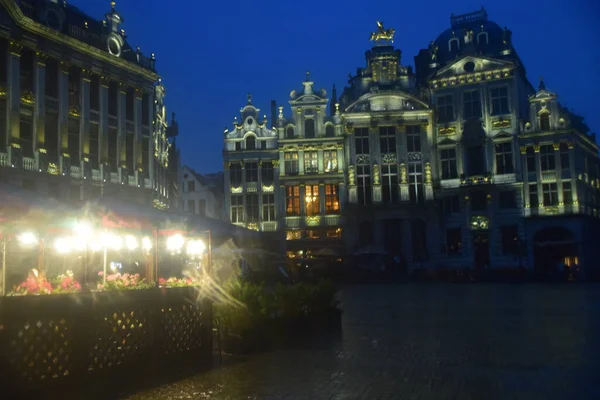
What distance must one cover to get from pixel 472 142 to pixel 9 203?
1843 inches

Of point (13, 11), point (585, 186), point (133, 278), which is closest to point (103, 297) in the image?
point (133, 278)

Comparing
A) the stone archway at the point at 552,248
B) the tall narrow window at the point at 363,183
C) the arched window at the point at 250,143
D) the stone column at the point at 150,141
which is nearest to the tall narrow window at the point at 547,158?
the stone archway at the point at 552,248

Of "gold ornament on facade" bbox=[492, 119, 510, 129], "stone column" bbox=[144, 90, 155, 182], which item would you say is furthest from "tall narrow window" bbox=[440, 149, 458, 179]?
"stone column" bbox=[144, 90, 155, 182]

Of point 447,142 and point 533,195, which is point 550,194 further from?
point 447,142

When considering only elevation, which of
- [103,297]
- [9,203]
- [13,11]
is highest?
[13,11]

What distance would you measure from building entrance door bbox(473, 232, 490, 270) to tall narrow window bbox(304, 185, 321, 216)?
13.3 metres

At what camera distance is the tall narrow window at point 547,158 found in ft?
172

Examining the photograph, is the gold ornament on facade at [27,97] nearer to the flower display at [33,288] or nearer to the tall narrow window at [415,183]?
the flower display at [33,288]

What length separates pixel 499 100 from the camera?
177 ft

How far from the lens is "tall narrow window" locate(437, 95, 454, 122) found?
181 ft

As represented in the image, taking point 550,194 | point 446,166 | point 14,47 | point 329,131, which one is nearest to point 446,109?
point 446,166

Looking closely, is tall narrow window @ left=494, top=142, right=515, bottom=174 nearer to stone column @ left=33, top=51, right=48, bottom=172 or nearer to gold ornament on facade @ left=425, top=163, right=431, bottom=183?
gold ornament on facade @ left=425, top=163, right=431, bottom=183

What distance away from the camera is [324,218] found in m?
55.2

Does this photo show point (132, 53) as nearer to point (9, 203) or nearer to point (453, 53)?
point (453, 53)
